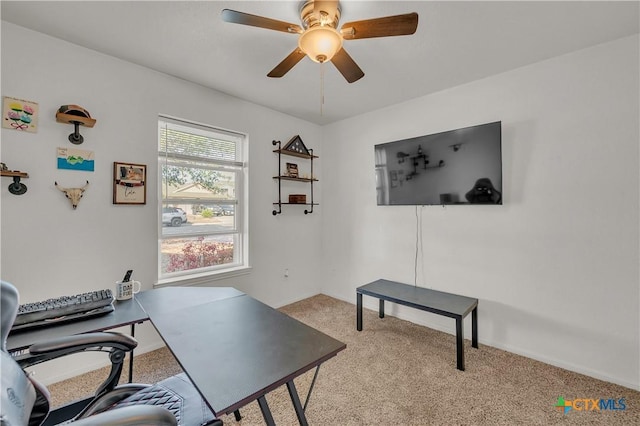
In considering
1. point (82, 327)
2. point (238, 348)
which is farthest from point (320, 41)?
point (82, 327)

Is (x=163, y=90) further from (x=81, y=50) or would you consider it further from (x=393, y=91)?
(x=393, y=91)

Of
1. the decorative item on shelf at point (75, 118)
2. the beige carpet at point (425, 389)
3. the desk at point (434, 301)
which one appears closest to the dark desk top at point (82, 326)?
the beige carpet at point (425, 389)

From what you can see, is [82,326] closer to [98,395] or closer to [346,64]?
[98,395]

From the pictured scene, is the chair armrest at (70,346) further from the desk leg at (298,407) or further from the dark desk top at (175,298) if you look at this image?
the desk leg at (298,407)

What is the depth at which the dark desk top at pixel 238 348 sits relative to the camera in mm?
942

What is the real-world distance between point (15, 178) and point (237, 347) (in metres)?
2.08

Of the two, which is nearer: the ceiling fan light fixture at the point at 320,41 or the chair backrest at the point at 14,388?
the chair backrest at the point at 14,388

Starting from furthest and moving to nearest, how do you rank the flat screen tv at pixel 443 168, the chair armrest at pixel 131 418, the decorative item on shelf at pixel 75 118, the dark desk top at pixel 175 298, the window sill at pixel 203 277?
the window sill at pixel 203 277, the flat screen tv at pixel 443 168, the decorative item on shelf at pixel 75 118, the dark desk top at pixel 175 298, the chair armrest at pixel 131 418

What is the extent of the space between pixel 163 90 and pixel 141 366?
2.47m

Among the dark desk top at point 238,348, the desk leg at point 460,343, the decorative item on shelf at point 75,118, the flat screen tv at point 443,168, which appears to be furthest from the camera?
the flat screen tv at point 443,168

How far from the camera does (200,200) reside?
9.49 feet

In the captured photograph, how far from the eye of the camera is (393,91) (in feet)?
9.50

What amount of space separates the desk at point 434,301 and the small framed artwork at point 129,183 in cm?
236

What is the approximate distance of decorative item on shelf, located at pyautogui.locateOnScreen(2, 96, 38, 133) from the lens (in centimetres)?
185
